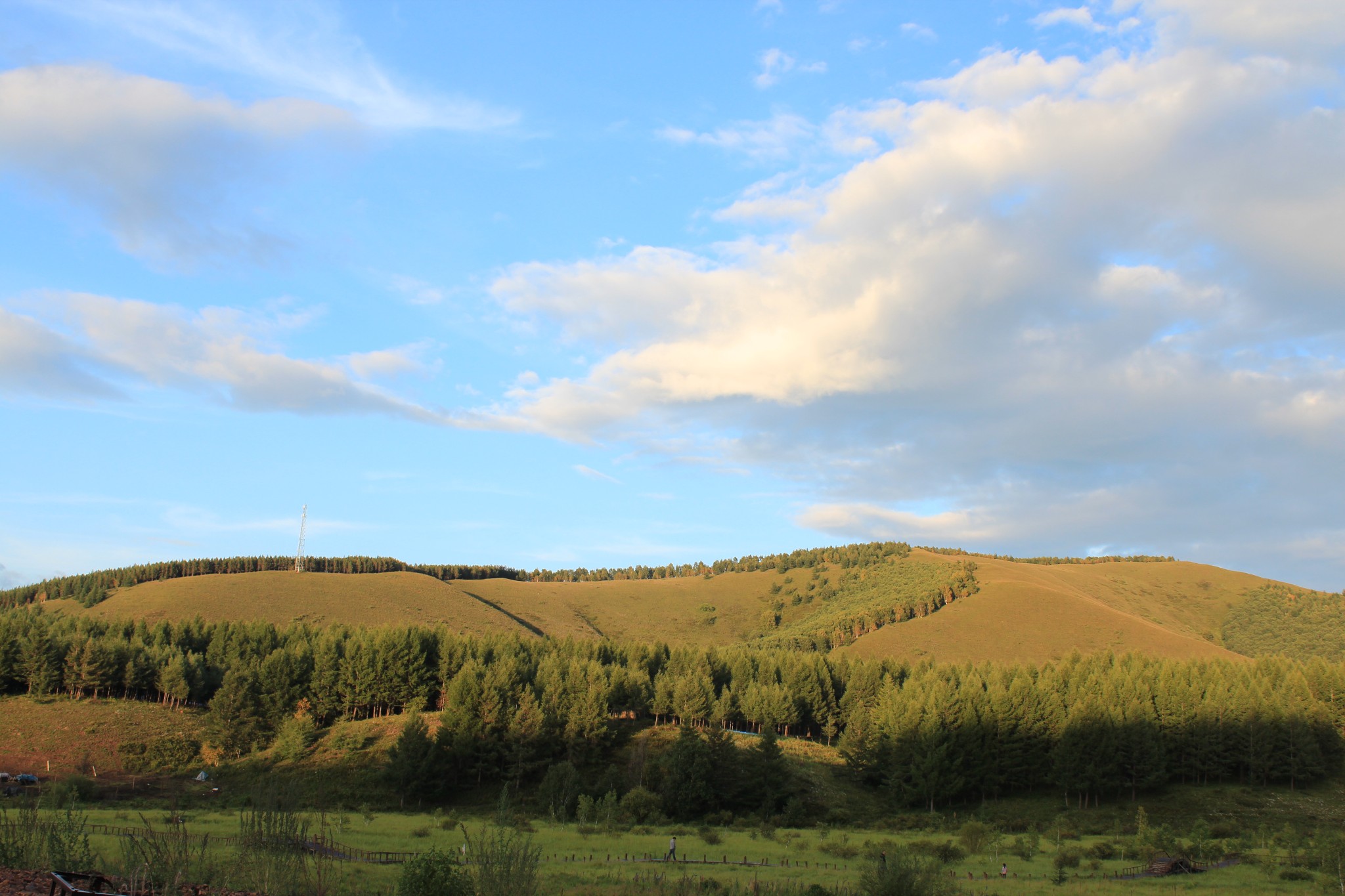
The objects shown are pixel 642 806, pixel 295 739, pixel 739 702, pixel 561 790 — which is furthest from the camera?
pixel 739 702

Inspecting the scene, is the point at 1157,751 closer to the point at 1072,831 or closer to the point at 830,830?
the point at 1072,831

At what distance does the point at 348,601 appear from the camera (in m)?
187

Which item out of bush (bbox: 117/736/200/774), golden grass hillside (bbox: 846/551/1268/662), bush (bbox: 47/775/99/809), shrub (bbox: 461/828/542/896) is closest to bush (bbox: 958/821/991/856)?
shrub (bbox: 461/828/542/896)

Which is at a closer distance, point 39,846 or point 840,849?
point 39,846

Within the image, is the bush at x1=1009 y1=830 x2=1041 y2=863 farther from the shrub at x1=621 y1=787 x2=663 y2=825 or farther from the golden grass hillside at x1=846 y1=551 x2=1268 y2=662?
the golden grass hillside at x1=846 y1=551 x2=1268 y2=662

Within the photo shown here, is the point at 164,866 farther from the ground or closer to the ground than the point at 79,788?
farther from the ground

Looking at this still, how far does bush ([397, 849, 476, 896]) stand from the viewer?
73.8 feet

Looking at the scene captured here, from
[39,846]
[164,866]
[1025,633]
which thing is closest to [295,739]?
[39,846]

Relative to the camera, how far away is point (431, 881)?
2269 centimetres

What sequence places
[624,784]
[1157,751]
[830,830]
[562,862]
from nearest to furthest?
[562,862] < [830,830] < [624,784] < [1157,751]

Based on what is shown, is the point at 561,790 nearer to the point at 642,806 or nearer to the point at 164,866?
the point at 642,806

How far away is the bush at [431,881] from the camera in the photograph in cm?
2248

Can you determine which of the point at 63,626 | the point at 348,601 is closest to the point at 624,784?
the point at 63,626

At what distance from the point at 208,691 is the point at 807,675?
84.1 metres
